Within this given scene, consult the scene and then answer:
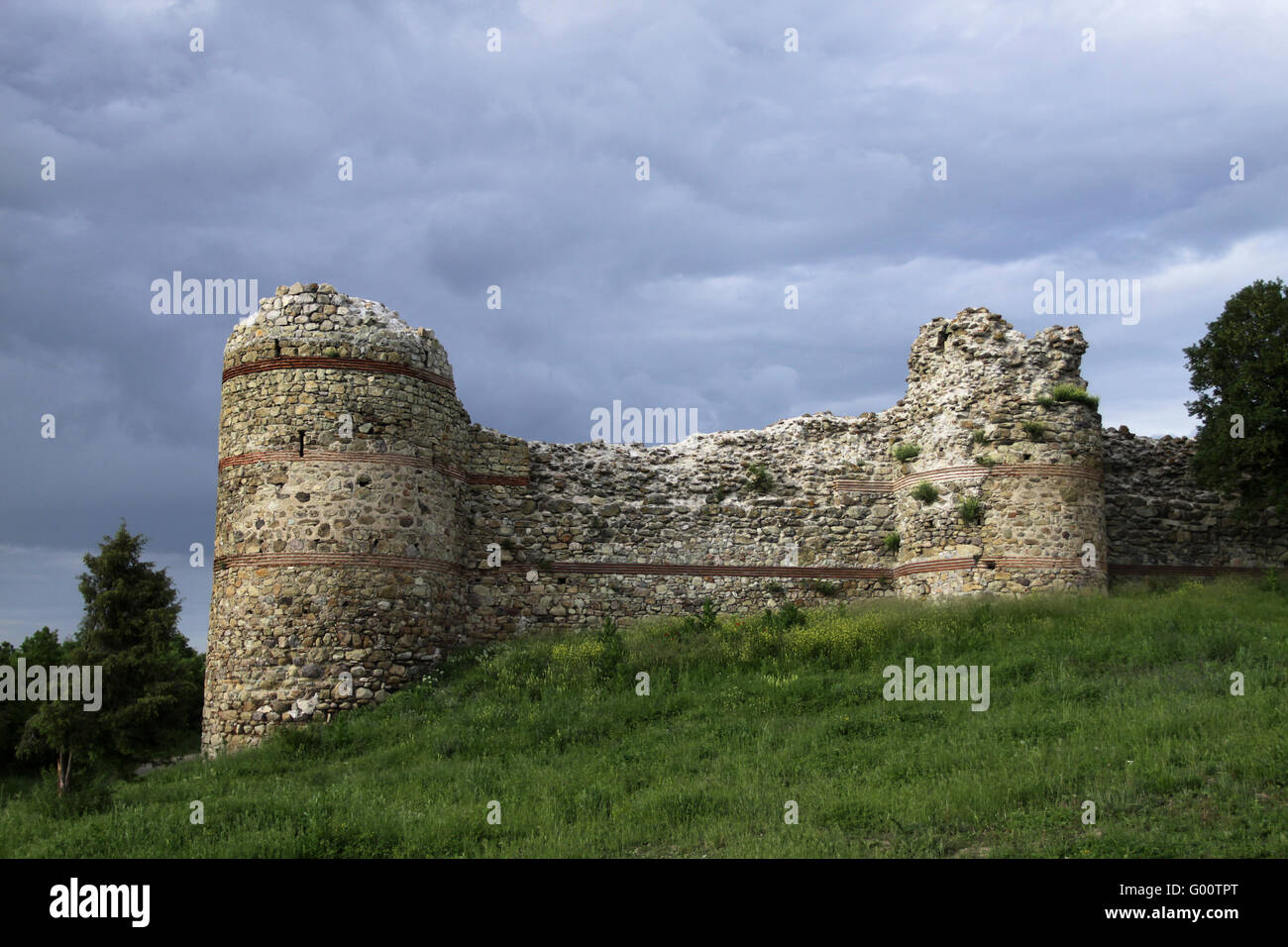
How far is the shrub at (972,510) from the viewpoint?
2008 cm

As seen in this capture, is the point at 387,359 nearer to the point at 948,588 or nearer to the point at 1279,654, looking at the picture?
the point at 948,588

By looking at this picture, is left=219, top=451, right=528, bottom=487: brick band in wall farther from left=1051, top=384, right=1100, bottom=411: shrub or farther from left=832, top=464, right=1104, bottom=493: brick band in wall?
left=1051, top=384, right=1100, bottom=411: shrub

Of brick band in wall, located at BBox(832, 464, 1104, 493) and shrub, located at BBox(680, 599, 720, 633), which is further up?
brick band in wall, located at BBox(832, 464, 1104, 493)

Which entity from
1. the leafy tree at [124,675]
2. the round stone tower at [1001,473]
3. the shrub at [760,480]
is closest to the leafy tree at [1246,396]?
the round stone tower at [1001,473]

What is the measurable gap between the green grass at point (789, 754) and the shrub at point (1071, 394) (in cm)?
403

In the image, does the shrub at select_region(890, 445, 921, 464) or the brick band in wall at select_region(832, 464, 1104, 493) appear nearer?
the brick band in wall at select_region(832, 464, 1104, 493)

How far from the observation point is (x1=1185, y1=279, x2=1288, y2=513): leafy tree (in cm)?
2039

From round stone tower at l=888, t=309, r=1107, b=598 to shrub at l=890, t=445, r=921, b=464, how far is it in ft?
0.28

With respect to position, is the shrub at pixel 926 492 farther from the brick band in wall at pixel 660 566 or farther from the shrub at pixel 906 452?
the brick band in wall at pixel 660 566

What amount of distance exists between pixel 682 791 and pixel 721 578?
9.29 metres

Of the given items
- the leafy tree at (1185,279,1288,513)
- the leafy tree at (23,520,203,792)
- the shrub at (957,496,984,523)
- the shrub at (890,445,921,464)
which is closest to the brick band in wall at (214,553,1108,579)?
the shrub at (957,496,984,523)

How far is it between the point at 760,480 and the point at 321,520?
8.77 metres
